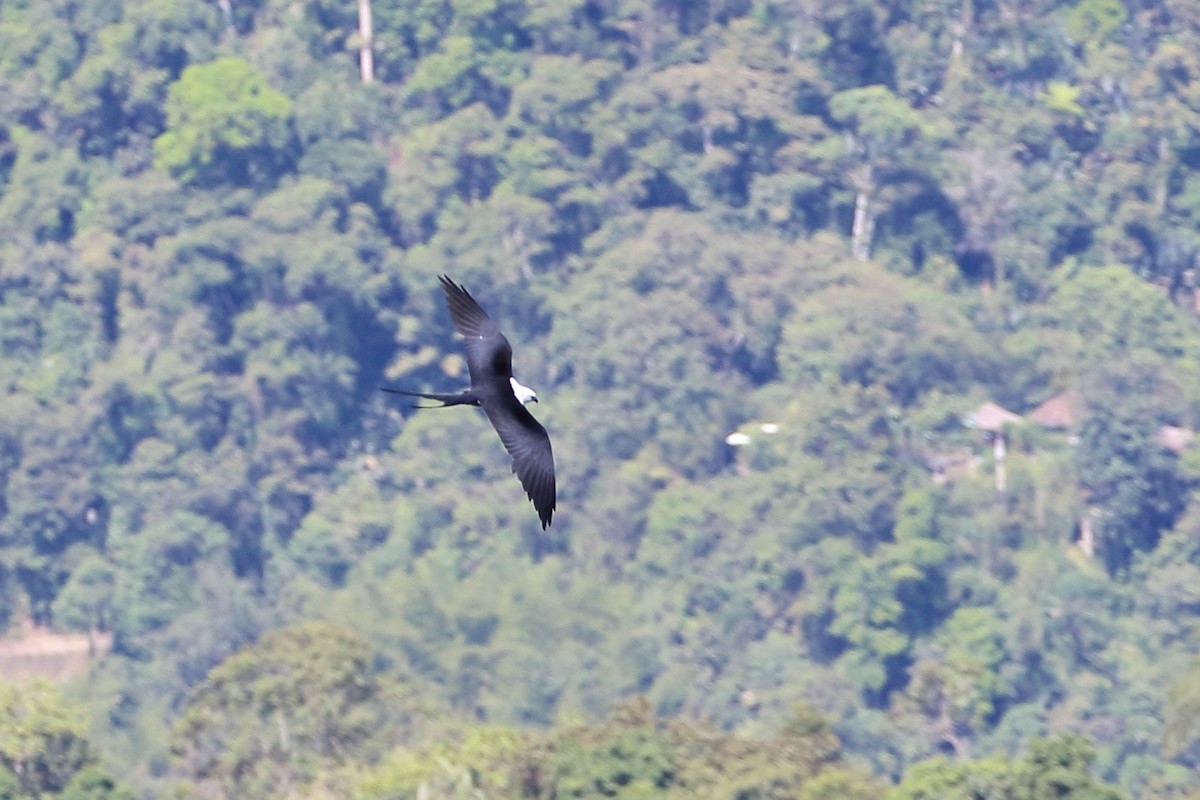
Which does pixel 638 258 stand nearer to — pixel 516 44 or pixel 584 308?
pixel 584 308

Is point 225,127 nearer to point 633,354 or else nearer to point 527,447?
point 633,354

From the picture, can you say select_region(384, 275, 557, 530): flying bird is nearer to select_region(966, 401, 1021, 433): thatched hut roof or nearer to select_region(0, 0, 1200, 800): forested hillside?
select_region(0, 0, 1200, 800): forested hillside

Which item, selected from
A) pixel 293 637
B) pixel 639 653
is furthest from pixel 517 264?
pixel 293 637

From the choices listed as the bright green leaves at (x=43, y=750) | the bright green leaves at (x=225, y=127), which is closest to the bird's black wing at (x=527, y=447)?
the bright green leaves at (x=43, y=750)

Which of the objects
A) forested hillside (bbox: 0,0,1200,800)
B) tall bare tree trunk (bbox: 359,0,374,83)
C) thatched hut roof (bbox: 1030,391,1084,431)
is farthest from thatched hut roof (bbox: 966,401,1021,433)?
tall bare tree trunk (bbox: 359,0,374,83)

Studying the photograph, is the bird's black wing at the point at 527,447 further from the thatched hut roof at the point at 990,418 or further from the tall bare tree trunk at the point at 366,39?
the tall bare tree trunk at the point at 366,39

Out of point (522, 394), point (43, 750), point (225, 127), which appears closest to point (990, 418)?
point (225, 127)
